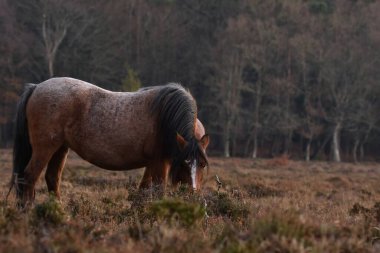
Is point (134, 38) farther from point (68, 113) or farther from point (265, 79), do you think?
point (68, 113)

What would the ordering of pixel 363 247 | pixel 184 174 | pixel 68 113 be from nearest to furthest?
1. pixel 363 247
2. pixel 184 174
3. pixel 68 113

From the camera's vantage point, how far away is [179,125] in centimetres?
689

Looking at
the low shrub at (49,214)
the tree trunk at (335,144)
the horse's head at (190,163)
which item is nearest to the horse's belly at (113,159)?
the horse's head at (190,163)

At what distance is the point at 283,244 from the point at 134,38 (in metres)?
41.2

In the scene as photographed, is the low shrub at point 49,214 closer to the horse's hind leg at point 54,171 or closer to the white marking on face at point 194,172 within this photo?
the white marking on face at point 194,172

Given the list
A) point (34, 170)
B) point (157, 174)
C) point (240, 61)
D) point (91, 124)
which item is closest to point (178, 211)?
point (157, 174)

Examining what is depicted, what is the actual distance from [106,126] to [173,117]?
0.91 m

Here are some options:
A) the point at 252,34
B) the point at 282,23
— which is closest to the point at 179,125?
the point at 252,34

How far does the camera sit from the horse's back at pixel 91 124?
704 centimetres

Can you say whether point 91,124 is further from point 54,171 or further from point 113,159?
point 54,171

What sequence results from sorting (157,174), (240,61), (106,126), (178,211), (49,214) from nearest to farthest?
(49,214), (178,211), (157,174), (106,126), (240,61)

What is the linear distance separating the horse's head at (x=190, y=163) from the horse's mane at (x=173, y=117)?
0.04m

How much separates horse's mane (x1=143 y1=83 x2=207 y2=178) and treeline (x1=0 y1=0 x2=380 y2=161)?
1214 inches

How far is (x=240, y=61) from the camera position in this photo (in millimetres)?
39156
